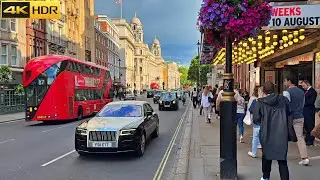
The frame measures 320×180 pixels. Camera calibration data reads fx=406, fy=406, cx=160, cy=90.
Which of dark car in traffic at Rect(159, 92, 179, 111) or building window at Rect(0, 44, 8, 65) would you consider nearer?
dark car in traffic at Rect(159, 92, 179, 111)

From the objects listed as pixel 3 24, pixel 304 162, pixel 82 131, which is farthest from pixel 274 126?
pixel 3 24

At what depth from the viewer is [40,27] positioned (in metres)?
46.5

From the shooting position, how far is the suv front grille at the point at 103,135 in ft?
33.1

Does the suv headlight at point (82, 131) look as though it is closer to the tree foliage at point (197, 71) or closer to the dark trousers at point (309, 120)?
the dark trousers at point (309, 120)


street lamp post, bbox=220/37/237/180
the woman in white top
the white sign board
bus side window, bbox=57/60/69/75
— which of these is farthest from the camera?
bus side window, bbox=57/60/69/75

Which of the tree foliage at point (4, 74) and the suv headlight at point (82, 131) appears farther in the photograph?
the tree foliage at point (4, 74)

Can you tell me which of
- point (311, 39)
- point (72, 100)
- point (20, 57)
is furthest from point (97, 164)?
point (20, 57)

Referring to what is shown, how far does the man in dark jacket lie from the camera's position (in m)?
6.12

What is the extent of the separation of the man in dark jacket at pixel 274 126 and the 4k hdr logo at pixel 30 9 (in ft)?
55.3

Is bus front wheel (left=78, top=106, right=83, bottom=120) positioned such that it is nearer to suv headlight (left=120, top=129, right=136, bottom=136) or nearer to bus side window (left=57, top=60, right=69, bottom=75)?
bus side window (left=57, top=60, right=69, bottom=75)

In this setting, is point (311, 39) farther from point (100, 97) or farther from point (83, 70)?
point (100, 97)

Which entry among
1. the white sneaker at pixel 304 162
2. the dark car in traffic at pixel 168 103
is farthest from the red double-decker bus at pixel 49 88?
the white sneaker at pixel 304 162

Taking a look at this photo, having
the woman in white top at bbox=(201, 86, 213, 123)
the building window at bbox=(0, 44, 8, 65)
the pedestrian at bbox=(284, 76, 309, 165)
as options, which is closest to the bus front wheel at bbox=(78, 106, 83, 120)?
the woman in white top at bbox=(201, 86, 213, 123)

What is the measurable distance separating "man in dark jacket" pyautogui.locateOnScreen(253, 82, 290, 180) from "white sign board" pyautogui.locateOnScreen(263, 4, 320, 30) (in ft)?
15.8
